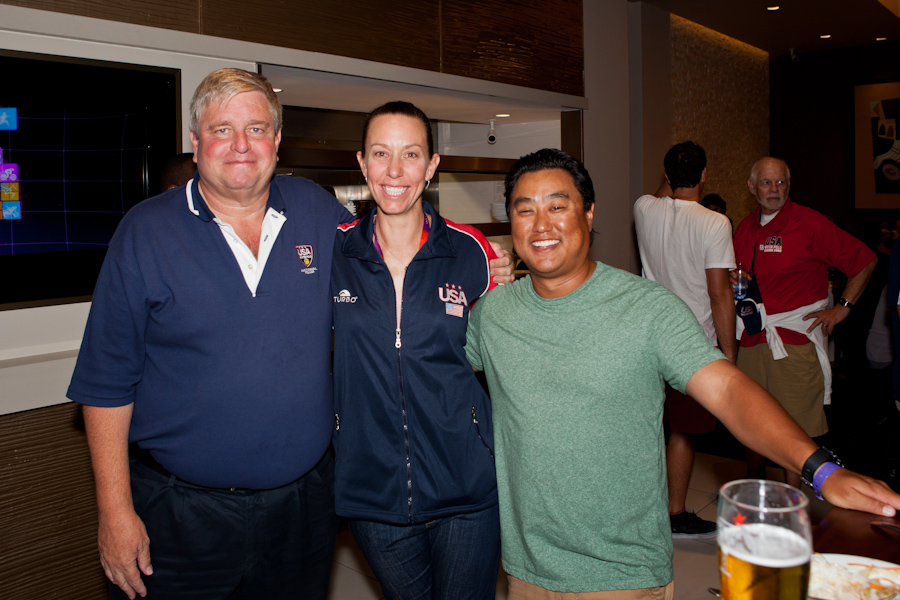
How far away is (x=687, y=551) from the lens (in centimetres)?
329

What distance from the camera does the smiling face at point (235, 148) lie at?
1640 millimetres

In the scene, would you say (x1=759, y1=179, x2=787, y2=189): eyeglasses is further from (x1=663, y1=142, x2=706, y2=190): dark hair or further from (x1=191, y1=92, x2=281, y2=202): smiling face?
(x1=191, y1=92, x2=281, y2=202): smiling face

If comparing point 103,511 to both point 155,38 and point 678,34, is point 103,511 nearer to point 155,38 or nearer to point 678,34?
point 155,38

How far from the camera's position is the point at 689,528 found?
136 inches

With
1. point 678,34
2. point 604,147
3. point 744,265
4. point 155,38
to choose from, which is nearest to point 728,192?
point 678,34

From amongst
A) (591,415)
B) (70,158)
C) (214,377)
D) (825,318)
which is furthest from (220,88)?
Answer: (825,318)

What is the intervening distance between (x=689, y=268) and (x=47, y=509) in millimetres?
2967

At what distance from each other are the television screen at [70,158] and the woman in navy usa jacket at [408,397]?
1.22 m

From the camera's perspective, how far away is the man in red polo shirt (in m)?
3.43

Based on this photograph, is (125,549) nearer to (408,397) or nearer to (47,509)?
(408,397)

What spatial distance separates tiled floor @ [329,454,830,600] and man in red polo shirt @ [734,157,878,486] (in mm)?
431

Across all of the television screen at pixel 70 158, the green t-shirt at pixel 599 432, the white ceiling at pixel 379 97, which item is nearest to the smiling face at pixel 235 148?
the green t-shirt at pixel 599 432

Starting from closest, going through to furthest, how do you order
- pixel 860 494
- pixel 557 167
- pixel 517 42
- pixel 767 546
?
pixel 767 546, pixel 860 494, pixel 557 167, pixel 517 42

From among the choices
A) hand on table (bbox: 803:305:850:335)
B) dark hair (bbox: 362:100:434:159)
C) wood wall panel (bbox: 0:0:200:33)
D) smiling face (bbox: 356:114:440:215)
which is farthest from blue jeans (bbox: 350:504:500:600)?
hand on table (bbox: 803:305:850:335)
